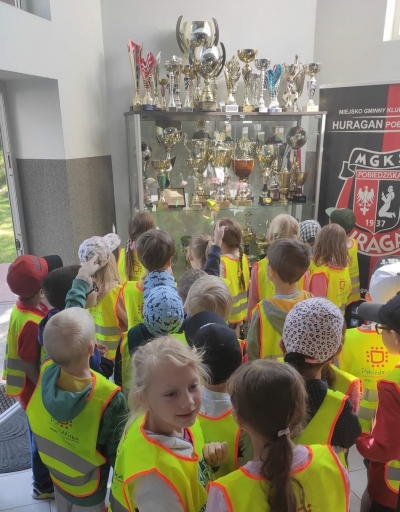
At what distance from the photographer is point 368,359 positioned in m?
1.77

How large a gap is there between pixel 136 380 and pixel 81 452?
1.39ft

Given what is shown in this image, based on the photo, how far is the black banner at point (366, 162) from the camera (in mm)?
3484

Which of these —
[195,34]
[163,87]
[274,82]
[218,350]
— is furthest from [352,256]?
[195,34]

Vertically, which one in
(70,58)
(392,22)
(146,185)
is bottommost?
(146,185)

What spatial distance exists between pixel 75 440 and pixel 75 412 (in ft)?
0.37

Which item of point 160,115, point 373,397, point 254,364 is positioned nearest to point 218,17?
point 160,115

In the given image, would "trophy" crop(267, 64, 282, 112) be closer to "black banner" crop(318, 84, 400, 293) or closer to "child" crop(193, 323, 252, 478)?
"black banner" crop(318, 84, 400, 293)

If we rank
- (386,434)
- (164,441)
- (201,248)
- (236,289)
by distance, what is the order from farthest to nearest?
1. (236,289)
2. (201,248)
3. (386,434)
4. (164,441)

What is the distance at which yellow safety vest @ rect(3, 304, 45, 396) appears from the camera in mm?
1771

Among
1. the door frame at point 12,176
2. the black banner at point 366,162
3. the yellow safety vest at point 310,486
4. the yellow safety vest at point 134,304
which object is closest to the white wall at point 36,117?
the door frame at point 12,176

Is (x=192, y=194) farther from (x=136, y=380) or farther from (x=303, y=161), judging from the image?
(x=136, y=380)

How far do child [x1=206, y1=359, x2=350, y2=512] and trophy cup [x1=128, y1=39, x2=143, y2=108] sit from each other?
2.82 meters

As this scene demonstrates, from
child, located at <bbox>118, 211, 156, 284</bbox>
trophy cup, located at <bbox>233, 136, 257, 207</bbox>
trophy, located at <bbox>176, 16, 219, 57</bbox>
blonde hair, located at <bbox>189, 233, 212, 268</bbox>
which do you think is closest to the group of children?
blonde hair, located at <bbox>189, 233, 212, 268</bbox>

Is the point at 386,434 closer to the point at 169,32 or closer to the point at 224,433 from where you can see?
the point at 224,433
